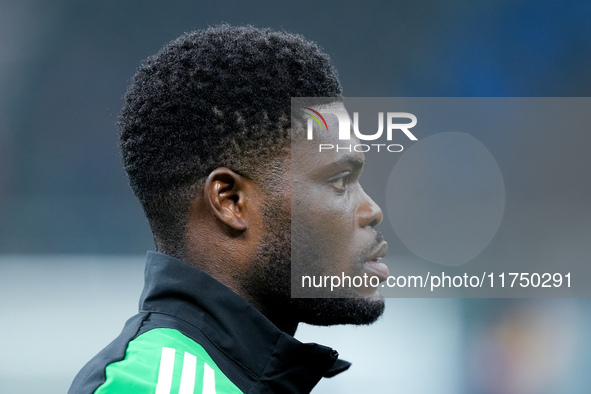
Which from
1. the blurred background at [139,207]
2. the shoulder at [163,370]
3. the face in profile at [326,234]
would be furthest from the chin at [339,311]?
the blurred background at [139,207]

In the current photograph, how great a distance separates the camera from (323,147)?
1.33 m

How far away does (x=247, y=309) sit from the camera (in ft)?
4.05

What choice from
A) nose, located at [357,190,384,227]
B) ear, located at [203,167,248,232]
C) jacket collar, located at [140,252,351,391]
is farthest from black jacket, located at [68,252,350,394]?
nose, located at [357,190,384,227]

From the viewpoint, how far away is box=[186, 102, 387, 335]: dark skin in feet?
4.17

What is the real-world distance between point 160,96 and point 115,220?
9.84 feet

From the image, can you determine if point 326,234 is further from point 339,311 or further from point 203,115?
point 203,115

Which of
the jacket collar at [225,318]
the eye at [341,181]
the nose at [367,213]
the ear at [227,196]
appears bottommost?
the jacket collar at [225,318]

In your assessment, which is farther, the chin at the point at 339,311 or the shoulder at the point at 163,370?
the chin at the point at 339,311

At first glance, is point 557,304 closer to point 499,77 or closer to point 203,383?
point 499,77

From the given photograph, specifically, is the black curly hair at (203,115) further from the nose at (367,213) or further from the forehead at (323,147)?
the nose at (367,213)

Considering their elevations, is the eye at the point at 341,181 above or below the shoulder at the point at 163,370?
above

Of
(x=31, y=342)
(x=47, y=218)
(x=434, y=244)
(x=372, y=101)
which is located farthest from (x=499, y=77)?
(x=31, y=342)

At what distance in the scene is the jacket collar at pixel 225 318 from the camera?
1.20 m

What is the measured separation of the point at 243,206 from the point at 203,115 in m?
0.18
